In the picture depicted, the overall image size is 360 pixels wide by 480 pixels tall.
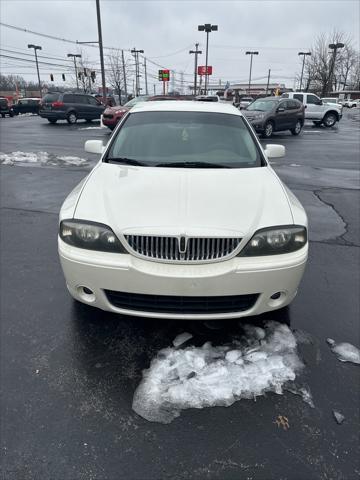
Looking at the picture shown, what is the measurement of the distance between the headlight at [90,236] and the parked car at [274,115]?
14.3 metres

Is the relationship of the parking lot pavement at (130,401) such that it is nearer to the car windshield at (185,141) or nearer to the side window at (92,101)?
the car windshield at (185,141)

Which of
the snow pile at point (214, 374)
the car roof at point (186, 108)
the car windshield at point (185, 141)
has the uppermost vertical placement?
the car roof at point (186, 108)

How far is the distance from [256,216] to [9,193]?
5797 mm

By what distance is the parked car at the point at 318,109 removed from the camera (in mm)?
22172

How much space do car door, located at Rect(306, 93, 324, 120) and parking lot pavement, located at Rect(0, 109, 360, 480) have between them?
20.9 m

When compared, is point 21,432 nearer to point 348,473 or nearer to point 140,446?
point 140,446

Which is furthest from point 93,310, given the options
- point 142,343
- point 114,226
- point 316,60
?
point 316,60

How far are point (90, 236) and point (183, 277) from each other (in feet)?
2.29

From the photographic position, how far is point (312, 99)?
22203 mm

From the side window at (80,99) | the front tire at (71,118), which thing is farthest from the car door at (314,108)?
the front tire at (71,118)

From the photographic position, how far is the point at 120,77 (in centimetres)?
7112

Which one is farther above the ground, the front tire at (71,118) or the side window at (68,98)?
the side window at (68,98)

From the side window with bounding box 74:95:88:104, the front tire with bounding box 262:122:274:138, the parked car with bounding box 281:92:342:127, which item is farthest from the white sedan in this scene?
the side window with bounding box 74:95:88:104

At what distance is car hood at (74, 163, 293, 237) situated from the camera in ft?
7.88
